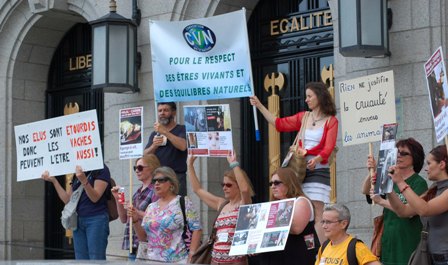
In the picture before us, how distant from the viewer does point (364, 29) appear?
41.9 feet

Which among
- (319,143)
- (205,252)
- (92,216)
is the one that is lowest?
(205,252)

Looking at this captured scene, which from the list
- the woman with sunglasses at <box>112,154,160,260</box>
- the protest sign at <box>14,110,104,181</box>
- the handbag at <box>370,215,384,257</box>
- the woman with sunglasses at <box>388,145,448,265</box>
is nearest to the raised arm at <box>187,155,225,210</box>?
the woman with sunglasses at <box>112,154,160,260</box>

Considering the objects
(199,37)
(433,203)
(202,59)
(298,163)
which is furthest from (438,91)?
(199,37)

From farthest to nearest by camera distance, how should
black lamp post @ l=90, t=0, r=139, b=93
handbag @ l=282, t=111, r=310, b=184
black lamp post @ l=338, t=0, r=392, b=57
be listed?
black lamp post @ l=90, t=0, r=139, b=93, black lamp post @ l=338, t=0, r=392, b=57, handbag @ l=282, t=111, r=310, b=184

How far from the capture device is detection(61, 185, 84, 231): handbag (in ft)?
45.2

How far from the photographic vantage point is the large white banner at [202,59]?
13.1 m

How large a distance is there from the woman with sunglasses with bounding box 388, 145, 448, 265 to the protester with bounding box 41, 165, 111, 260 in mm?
4180

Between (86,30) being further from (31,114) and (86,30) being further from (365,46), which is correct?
(365,46)

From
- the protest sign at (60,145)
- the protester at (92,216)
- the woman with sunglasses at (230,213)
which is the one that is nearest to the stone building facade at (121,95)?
the protester at (92,216)

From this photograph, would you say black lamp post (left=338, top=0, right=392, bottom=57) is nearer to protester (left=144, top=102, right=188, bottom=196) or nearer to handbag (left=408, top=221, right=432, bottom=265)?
protester (left=144, top=102, right=188, bottom=196)

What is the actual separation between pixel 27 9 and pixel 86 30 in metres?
0.97

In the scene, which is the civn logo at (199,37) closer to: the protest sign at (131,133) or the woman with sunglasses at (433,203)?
the protest sign at (131,133)

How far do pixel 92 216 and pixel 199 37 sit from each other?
234 centimetres

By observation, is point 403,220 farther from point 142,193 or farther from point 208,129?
point 142,193
